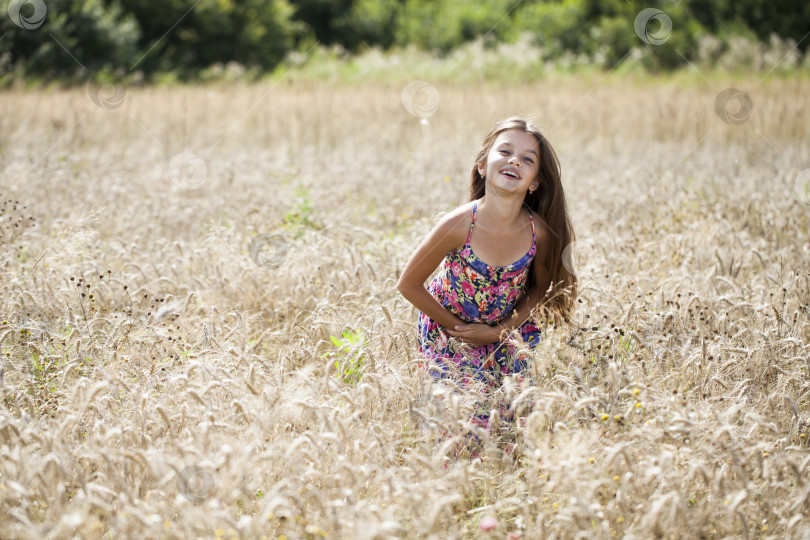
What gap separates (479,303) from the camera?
3.37 m

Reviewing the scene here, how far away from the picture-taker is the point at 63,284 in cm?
374

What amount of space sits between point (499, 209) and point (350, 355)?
1.01 m

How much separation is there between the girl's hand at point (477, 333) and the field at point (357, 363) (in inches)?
9.2

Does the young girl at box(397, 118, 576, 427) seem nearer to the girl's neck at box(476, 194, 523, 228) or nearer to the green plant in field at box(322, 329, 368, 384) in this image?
the girl's neck at box(476, 194, 523, 228)

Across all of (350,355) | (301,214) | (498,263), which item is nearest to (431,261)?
(498,263)

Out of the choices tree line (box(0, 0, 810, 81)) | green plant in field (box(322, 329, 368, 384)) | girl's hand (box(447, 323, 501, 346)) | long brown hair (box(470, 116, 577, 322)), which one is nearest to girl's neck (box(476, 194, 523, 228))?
long brown hair (box(470, 116, 577, 322))

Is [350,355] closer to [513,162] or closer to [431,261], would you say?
[431,261]

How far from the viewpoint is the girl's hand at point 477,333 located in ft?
10.6

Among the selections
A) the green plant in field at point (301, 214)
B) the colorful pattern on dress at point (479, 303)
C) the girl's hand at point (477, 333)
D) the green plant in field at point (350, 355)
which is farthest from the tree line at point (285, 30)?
the girl's hand at point (477, 333)

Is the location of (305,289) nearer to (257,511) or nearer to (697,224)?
(257,511)

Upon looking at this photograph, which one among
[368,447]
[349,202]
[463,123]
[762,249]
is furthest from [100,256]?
[463,123]

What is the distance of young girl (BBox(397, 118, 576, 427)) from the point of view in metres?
3.21

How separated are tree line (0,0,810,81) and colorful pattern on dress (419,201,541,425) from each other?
15414 millimetres

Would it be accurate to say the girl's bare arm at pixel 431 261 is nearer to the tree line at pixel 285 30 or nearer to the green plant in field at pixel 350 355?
the green plant in field at pixel 350 355
